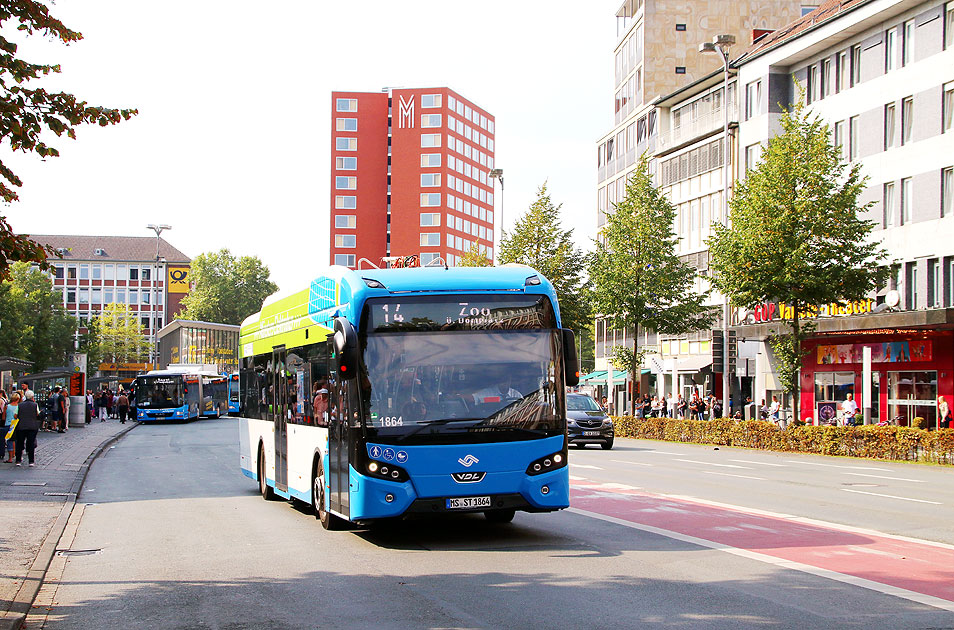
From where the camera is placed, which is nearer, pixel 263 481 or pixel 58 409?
pixel 263 481

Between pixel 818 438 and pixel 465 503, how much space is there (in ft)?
79.5

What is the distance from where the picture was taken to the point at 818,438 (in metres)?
33.6

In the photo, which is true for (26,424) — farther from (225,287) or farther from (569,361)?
(225,287)

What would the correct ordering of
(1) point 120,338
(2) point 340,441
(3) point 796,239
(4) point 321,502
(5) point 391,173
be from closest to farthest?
(2) point 340,441 < (4) point 321,502 < (3) point 796,239 < (5) point 391,173 < (1) point 120,338

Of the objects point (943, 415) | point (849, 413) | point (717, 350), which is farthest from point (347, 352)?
point (717, 350)

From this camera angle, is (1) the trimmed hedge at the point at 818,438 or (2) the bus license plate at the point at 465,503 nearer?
(2) the bus license plate at the point at 465,503

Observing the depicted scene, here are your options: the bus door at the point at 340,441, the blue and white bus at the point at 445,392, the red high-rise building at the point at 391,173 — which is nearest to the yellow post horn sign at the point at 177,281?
the red high-rise building at the point at 391,173

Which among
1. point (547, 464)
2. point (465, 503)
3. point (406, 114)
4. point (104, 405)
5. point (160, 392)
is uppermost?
point (406, 114)

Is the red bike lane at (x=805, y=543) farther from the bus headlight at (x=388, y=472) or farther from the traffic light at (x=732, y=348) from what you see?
the traffic light at (x=732, y=348)

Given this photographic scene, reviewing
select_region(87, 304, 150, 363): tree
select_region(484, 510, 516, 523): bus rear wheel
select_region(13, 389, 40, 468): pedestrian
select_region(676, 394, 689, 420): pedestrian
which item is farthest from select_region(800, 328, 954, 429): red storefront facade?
select_region(87, 304, 150, 363): tree

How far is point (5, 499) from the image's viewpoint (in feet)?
60.0

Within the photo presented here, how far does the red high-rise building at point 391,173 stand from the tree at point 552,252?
218 feet

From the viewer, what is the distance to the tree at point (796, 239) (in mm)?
35469

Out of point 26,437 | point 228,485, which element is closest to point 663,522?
point 228,485
